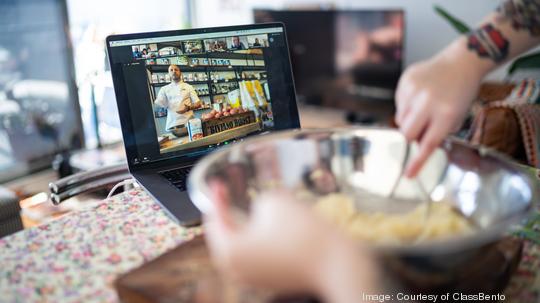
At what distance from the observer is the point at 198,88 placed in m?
1.01

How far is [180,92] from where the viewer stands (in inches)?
39.3

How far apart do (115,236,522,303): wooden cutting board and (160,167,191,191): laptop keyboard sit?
315mm

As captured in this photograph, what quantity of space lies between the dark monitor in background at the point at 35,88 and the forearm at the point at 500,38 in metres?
3.14

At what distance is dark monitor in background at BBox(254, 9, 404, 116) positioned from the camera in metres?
3.14

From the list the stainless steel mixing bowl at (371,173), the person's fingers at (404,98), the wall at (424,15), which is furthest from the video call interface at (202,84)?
the wall at (424,15)

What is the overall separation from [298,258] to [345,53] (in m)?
3.13

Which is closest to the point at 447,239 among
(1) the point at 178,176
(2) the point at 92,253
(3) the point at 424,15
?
(2) the point at 92,253

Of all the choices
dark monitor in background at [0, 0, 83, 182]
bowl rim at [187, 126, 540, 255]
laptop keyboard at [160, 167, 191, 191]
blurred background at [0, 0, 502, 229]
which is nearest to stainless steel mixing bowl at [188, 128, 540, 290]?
bowl rim at [187, 126, 540, 255]

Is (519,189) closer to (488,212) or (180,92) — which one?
(488,212)

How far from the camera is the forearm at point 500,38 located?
622mm

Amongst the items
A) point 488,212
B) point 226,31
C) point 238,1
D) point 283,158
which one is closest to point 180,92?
point 226,31

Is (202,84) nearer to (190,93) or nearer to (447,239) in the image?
(190,93)

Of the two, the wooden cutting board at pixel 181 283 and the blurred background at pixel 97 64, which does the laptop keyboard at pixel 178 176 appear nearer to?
the wooden cutting board at pixel 181 283

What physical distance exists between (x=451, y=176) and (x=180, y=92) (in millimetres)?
565
